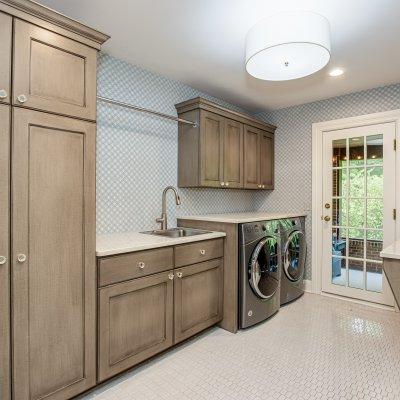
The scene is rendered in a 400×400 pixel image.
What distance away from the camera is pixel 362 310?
9.96 ft

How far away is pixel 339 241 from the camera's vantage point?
3416 millimetres

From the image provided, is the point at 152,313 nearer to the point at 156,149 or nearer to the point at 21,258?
the point at 21,258

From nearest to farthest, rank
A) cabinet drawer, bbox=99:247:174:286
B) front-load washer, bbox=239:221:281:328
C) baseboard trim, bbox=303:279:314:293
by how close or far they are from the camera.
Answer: cabinet drawer, bbox=99:247:174:286 → front-load washer, bbox=239:221:281:328 → baseboard trim, bbox=303:279:314:293

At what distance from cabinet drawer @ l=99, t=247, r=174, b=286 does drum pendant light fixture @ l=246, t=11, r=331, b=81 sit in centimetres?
143

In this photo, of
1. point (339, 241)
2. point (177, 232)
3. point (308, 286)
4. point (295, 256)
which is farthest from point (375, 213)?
point (177, 232)

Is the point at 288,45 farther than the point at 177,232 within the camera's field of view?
No

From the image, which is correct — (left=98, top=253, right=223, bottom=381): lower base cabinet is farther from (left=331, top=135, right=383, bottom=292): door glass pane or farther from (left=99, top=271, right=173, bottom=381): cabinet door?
(left=331, top=135, right=383, bottom=292): door glass pane

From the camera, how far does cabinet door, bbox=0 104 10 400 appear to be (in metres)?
1.35

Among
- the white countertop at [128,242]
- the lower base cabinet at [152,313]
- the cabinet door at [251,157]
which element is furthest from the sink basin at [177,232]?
the cabinet door at [251,157]

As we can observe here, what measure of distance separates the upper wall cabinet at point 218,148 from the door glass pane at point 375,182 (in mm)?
1204

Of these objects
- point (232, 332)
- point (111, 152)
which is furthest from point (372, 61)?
point (232, 332)

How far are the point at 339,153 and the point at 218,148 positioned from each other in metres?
1.51

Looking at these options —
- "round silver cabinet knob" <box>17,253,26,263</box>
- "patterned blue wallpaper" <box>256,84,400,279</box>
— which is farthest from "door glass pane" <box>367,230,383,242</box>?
"round silver cabinet knob" <box>17,253,26,263</box>

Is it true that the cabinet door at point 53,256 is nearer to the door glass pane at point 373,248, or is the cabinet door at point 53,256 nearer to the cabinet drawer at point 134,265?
the cabinet drawer at point 134,265
